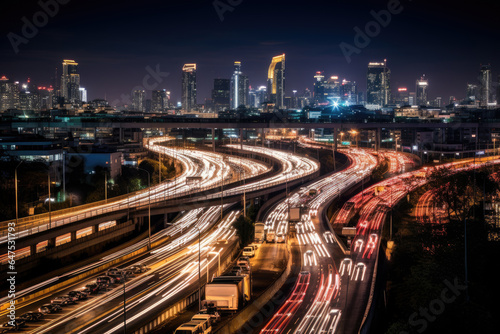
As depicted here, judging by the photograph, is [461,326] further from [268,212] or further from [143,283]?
[268,212]

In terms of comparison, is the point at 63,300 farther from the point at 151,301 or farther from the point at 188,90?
the point at 188,90

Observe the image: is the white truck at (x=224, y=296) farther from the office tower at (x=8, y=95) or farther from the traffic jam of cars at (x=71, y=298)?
the office tower at (x=8, y=95)

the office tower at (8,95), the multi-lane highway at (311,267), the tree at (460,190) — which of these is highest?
the office tower at (8,95)

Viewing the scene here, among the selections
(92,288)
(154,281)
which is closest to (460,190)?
(154,281)

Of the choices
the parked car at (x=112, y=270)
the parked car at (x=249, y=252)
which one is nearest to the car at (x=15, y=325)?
the parked car at (x=112, y=270)

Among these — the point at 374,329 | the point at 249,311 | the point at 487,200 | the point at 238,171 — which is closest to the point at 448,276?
the point at 374,329
